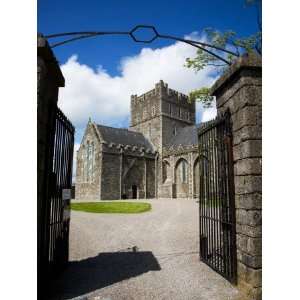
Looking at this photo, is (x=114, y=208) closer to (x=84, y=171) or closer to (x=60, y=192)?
(x=60, y=192)

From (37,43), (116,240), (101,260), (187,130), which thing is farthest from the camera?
(187,130)

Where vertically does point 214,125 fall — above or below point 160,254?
above

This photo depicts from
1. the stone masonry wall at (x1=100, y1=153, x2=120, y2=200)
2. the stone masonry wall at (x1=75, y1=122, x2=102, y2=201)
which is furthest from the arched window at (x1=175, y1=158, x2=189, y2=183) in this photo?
the stone masonry wall at (x1=75, y1=122, x2=102, y2=201)

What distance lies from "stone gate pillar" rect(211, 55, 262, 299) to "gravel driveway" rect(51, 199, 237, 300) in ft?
1.69

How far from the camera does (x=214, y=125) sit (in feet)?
18.4

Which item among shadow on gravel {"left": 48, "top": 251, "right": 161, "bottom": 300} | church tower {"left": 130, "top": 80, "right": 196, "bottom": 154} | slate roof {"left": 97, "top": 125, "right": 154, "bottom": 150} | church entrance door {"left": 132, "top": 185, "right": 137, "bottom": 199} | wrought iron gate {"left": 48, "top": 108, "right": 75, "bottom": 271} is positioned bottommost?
church entrance door {"left": 132, "top": 185, "right": 137, "bottom": 199}

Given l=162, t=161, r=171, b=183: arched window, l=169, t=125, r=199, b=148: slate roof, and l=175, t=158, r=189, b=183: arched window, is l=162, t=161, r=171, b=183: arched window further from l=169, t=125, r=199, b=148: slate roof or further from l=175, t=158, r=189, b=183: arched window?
l=169, t=125, r=199, b=148: slate roof

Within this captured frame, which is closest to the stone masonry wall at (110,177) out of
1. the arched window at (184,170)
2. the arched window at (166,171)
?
the arched window at (166,171)

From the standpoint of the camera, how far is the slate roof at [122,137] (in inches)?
A: 1424

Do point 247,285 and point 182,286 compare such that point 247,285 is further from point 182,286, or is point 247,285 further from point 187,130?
point 187,130

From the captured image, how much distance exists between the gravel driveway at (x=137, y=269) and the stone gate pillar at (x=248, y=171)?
1.69 feet

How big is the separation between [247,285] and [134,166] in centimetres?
3267

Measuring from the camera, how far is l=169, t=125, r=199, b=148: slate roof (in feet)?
123

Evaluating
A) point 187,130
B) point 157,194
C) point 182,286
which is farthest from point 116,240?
point 187,130
